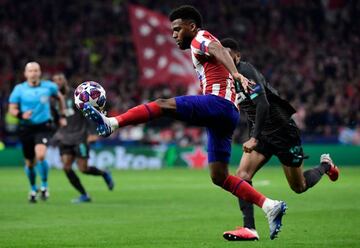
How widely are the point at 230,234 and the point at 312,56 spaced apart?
24.9 metres

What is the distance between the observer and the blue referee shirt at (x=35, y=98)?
671 inches

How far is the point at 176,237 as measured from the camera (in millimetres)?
10570

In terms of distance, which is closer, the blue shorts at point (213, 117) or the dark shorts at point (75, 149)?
the blue shorts at point (213, 117)

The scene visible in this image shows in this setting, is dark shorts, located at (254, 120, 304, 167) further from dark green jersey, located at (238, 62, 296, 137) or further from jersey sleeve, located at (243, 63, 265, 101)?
jersey sleeve, located at (243, 63, 265, 101)

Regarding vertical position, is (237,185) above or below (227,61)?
below

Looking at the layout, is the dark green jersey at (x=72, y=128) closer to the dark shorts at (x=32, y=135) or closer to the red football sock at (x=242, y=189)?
the dark shorts at (x=32, y=135)

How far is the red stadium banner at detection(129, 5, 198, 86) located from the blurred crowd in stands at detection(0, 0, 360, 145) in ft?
4.34

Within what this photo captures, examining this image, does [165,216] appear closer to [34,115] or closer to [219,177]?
[219,177]

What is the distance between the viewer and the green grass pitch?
1020 cm

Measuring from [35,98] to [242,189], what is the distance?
812 cm

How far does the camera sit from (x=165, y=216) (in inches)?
537

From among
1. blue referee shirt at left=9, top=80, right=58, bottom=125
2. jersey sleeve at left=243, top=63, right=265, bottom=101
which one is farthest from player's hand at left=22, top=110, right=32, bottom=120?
jersey sleeve at left=243, top=63, right=265, bottom=101

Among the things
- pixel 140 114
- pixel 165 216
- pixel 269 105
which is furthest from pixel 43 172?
pixel 140 114

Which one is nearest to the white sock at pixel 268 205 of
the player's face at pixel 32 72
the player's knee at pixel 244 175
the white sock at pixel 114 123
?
the player's knee at pixel 244 175
